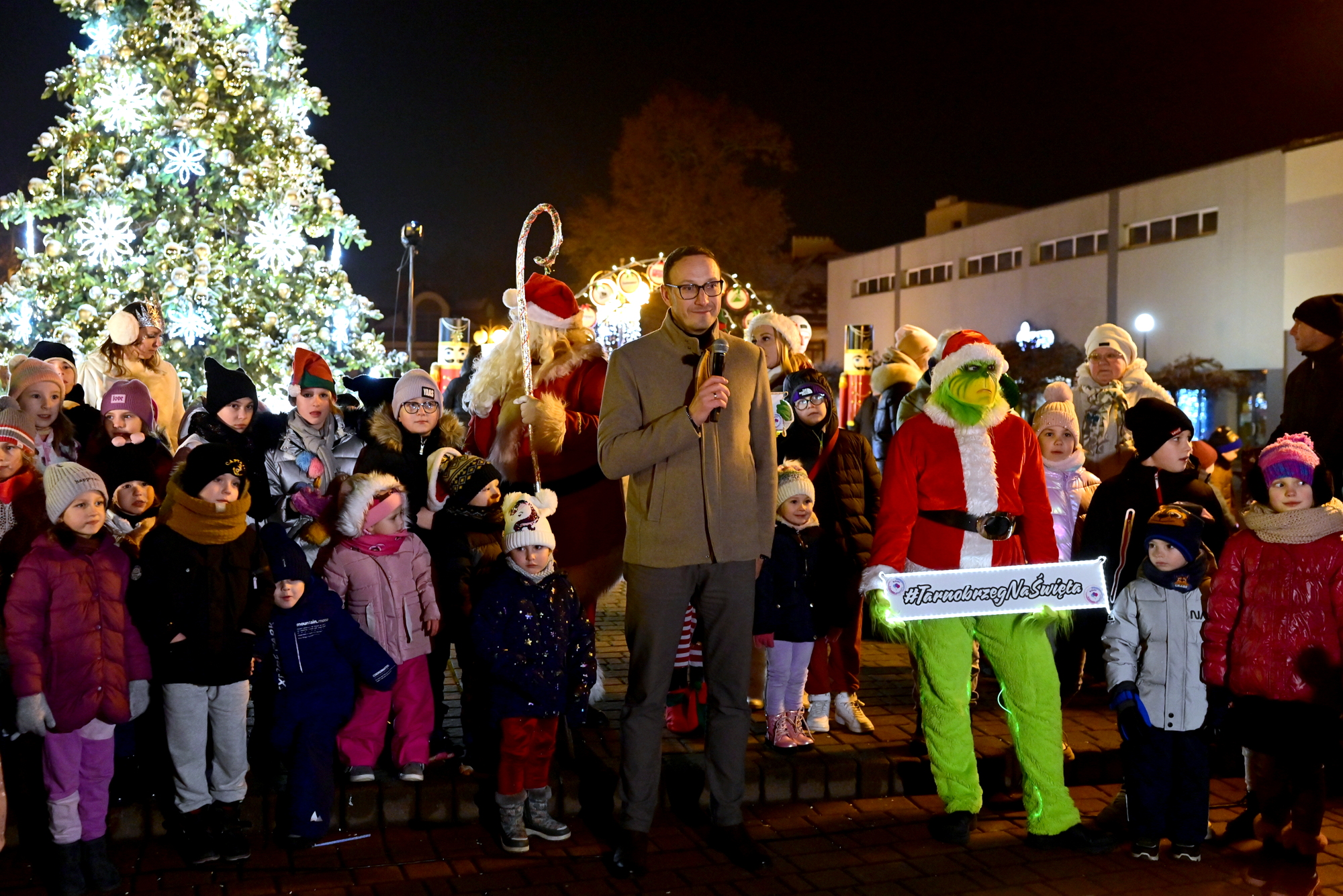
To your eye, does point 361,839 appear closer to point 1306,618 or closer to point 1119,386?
point 1306,618

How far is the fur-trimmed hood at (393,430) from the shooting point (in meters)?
5.46

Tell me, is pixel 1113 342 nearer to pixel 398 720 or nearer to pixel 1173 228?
pixel 398 720

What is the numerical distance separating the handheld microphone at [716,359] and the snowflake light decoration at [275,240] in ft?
34.1

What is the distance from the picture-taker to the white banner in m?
4.48

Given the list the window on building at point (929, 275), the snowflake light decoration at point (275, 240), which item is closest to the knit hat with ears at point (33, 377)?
the snowflake light decoration at point (275, 240)

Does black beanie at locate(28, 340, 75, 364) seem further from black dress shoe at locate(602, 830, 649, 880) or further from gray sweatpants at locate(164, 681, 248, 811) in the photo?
black dress shoe at locate(602, 830, 649, 880)

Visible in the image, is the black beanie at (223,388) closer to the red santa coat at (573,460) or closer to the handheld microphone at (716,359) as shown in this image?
A: the red santa coat at (573,460)

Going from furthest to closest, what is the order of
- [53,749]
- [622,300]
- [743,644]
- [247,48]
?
[622,300] < [247,48] < [743,644] < [53,749]

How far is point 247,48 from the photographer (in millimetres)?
12992

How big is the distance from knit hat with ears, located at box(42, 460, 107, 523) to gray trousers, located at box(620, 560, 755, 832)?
207 centimetres

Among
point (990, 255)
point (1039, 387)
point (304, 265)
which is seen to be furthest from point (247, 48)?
point (990, 255)

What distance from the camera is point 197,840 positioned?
14.3 ft

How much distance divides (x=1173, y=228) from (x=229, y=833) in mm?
33386

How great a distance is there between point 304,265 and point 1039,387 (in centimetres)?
2518
